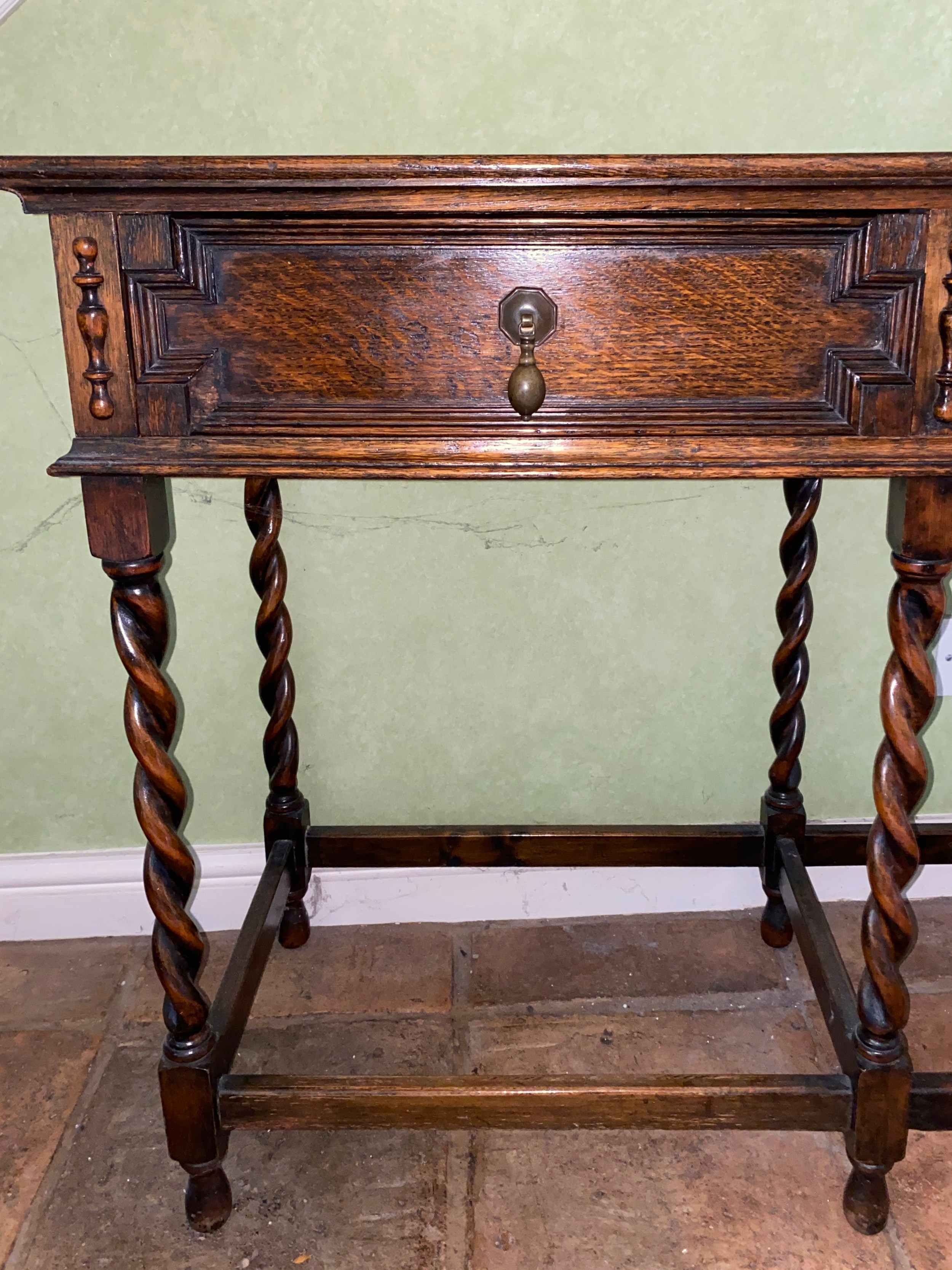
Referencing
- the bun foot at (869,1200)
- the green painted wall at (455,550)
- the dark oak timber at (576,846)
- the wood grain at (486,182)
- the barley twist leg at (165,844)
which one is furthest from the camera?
the dark oak timber at (576,846)

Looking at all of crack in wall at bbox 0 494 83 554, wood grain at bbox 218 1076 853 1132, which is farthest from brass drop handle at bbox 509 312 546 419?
crack in wall at bbox 0 494 83 554

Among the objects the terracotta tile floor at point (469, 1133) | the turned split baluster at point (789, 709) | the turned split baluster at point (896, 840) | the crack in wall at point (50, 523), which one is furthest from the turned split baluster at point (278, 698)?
the turned split baluster at point (896, 840)

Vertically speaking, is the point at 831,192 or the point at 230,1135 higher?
the point at 831,192

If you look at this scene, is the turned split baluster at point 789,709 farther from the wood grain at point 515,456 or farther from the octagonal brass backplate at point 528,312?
the octagonal brass backplate at point 528,312

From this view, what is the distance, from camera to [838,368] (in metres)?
0.98

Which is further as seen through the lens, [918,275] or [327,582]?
[327,582]

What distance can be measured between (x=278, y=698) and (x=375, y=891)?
0.41m

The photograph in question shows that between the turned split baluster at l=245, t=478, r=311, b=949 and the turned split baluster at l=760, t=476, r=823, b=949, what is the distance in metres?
0.75

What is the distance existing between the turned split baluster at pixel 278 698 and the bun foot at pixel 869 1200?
90cm

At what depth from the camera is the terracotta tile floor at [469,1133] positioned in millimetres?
1212

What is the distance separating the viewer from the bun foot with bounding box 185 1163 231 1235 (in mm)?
1231

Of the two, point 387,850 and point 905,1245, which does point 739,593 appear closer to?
point 387,850

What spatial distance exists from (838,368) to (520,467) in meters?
0.31

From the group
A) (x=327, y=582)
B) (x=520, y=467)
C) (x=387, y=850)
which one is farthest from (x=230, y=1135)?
(x=520, y=467)
